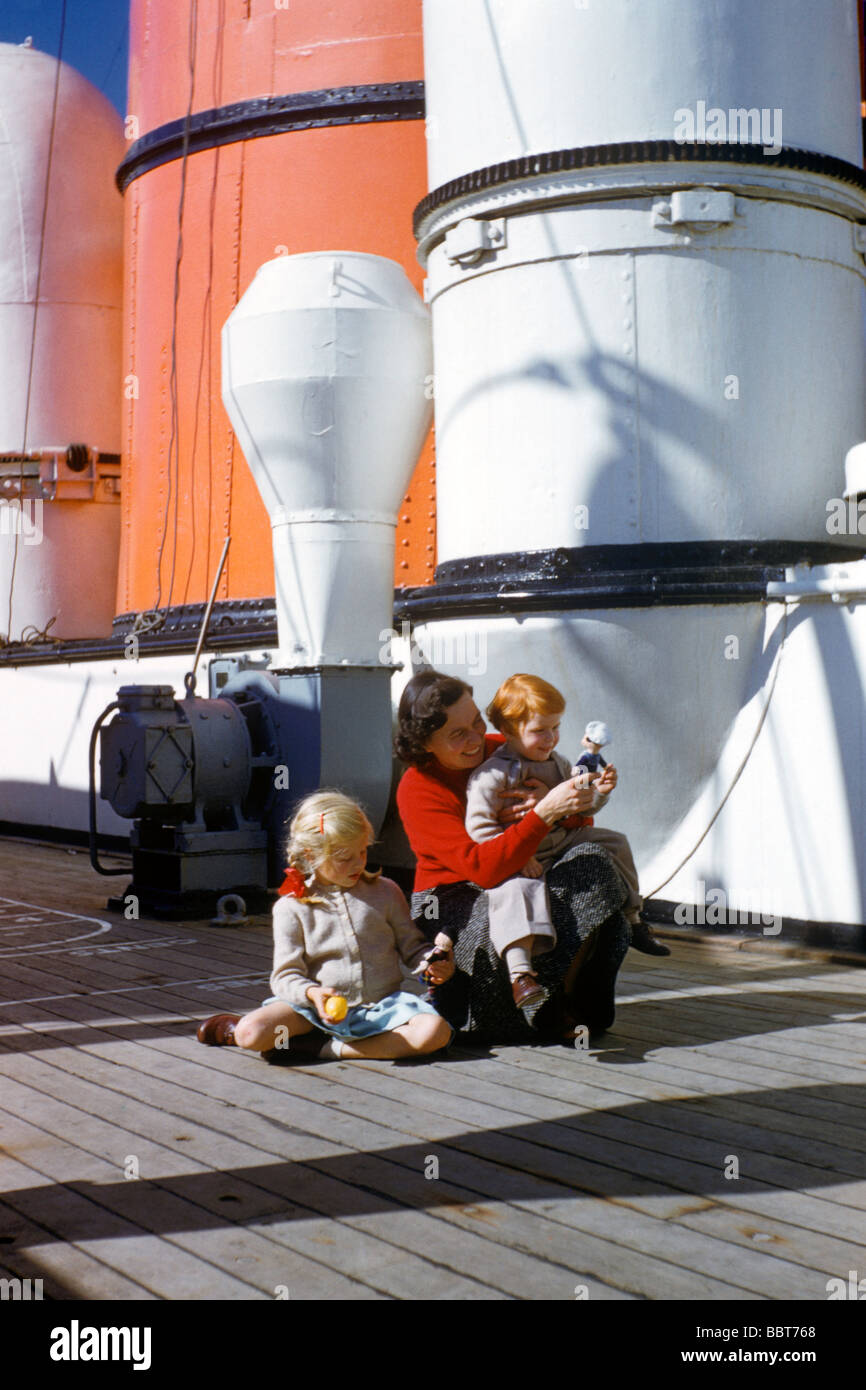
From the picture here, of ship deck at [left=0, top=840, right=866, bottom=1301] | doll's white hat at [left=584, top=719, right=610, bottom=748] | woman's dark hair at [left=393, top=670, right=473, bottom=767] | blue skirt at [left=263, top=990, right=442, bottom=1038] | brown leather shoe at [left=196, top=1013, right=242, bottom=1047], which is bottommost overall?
ship deck at [left=0, top=840, right=866, bottom=1301]

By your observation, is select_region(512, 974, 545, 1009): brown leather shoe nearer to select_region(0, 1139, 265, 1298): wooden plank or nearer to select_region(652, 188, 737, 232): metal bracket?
select_region(0, 1139, 265, 1298): wooden plank

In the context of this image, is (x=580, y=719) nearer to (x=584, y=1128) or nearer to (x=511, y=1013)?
(x=511, y=1013)

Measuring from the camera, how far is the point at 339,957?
15.6 feet

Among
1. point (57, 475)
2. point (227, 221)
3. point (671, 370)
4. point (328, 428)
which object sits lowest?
point (328, 428)

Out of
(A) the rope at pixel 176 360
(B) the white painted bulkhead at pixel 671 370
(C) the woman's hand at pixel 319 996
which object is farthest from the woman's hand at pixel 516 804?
(A) the rope at pixel 176 360

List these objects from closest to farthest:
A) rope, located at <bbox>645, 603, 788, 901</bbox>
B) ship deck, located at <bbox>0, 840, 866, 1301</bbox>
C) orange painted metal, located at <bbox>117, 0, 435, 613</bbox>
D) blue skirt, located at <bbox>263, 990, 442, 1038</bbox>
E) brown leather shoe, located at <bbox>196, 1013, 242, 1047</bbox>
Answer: ship deck, located at <bbox>0, 840, 866, 1301</bbox> < blue skirt, located at <bbox>263, 990, 442, 1038</bbox> < brown leather shoe, located at <bbox>196, 1013, 242, 1047</bbox> < rope, located at <bbox>645, 603, 788, 901</bbox> < orange painted metal, located at <bbox>117, 0, 435, 613</bbox>

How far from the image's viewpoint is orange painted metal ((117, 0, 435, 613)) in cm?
1059

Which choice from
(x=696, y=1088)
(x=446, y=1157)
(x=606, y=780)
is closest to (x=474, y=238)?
(x=606, y=780)

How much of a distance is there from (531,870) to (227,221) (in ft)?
25.6

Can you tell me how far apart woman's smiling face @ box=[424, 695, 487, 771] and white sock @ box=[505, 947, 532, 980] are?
63cm

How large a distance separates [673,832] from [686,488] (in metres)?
1.71

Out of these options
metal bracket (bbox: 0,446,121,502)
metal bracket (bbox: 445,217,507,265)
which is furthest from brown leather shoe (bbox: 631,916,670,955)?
metal bracket (bbox: 0,446,121,502)

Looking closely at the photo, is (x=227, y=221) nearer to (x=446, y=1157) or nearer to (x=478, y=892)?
(x=478, y=892)
